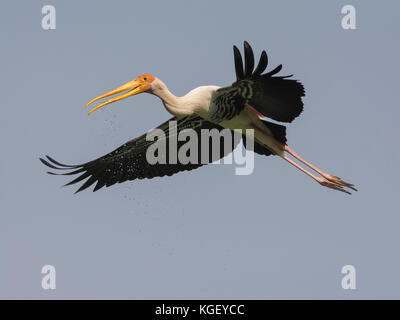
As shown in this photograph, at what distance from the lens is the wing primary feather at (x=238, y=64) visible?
11703 millimetres

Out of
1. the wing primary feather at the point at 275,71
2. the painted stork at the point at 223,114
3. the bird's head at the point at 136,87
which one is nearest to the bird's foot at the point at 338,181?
the painted stork at the point at 223,114

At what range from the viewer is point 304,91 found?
12.5 metres

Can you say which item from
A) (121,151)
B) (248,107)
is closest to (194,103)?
(248,107)

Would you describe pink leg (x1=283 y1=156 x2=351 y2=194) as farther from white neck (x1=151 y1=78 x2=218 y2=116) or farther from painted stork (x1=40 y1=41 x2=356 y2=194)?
white neck (x1=151 y1=78 x2=218 y2=116)

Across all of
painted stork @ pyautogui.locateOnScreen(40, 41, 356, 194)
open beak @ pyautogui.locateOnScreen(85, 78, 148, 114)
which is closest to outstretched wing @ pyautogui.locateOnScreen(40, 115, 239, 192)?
painted stork @ pyautogui.locateOnScreen(40, 41, 356, 194)

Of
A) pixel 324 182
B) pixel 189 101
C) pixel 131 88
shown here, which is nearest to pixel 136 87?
pixel 131 88

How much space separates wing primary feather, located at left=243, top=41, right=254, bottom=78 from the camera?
11.6 meters

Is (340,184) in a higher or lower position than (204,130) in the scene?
lower

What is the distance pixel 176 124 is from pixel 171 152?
26.1 inches

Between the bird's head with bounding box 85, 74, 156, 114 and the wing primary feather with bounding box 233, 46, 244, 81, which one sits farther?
the bird's head with bounding box 85, 74, 156, 114

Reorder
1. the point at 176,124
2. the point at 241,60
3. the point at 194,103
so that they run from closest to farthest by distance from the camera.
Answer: the point at 241,60 → the point at 194,103 → the point at 176,124

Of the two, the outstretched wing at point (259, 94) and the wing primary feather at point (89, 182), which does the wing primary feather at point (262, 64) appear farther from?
the wing primary feather at point (89, 182)

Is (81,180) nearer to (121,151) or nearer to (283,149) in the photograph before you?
(121,151)

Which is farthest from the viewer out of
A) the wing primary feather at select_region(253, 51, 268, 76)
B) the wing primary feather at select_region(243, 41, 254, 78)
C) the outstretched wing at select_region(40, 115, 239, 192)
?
the outstretched wing at select_region(40, 115, 239, 192)
